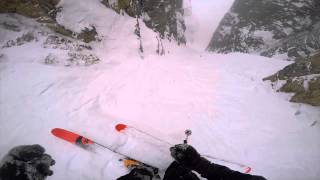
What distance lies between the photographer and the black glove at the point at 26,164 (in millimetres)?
3936

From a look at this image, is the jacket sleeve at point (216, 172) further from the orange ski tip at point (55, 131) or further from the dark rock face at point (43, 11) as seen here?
the dark rock face at point (43, 11)

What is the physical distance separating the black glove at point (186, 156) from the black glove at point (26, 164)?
2.11 m

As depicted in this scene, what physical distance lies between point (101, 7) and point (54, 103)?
744 centimetres

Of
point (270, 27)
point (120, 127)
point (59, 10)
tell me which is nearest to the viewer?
point (120, 127)

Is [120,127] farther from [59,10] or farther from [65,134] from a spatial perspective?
[59,10]

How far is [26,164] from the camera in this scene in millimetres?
4062

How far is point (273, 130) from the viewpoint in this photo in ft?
21.6

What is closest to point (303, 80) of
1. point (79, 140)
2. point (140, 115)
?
point (140, 115)

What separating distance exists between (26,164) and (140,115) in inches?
126

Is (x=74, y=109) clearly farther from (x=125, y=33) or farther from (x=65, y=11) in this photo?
(x=125, y=33)

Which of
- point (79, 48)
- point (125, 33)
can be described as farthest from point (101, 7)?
point (79, 48)

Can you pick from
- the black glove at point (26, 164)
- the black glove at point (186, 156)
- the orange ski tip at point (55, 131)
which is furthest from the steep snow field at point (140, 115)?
the black glove at point (186, 156)

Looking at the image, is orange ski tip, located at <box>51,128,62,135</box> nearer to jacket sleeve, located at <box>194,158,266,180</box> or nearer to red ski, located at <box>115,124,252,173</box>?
red ski, located at <box>115,124,252,173</box>

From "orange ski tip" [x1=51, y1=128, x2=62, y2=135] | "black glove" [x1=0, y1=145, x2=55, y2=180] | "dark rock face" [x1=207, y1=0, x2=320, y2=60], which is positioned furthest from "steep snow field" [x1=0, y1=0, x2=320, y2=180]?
"dark rock face" [x1=207, y1=0, x2=320, y2=60]
